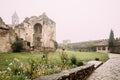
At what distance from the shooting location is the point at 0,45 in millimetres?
20562

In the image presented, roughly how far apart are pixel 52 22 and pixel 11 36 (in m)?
13.6

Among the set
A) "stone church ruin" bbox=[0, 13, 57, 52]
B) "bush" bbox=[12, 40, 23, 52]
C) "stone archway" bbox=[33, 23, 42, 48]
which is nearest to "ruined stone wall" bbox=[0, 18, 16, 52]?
"bush" bbox=[12, 40, 23, 52]

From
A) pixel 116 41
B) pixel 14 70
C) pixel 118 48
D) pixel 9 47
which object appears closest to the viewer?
pixel 14 70

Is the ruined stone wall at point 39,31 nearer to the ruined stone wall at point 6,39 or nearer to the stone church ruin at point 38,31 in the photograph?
the stone church ruin at point 38,31

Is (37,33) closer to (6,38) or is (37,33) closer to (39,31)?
(39,31)

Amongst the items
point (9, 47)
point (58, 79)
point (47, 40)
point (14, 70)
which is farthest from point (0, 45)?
point (58, 79)

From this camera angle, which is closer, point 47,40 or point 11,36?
point 11,36

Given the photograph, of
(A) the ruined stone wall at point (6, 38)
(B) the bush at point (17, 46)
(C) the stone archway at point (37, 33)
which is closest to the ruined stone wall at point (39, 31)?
(C) the stone archway at point (37, 33)

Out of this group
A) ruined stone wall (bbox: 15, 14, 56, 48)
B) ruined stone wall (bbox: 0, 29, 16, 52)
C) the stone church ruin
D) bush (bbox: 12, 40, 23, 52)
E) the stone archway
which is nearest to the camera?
ruined stone wall (bbox: 0, 29, 16, 52)

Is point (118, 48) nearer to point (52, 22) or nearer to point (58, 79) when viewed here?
point (52, 22)

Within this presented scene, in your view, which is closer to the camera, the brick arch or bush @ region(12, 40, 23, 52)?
bush @ region(12, 40, 23, 52)

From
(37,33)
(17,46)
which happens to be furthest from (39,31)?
(17,46)

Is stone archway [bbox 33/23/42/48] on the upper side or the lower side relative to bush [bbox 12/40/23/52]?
upper

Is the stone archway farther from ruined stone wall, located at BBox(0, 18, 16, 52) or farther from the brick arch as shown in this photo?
ruined stone wall, located at BBox(0, 18, 16, 52)
